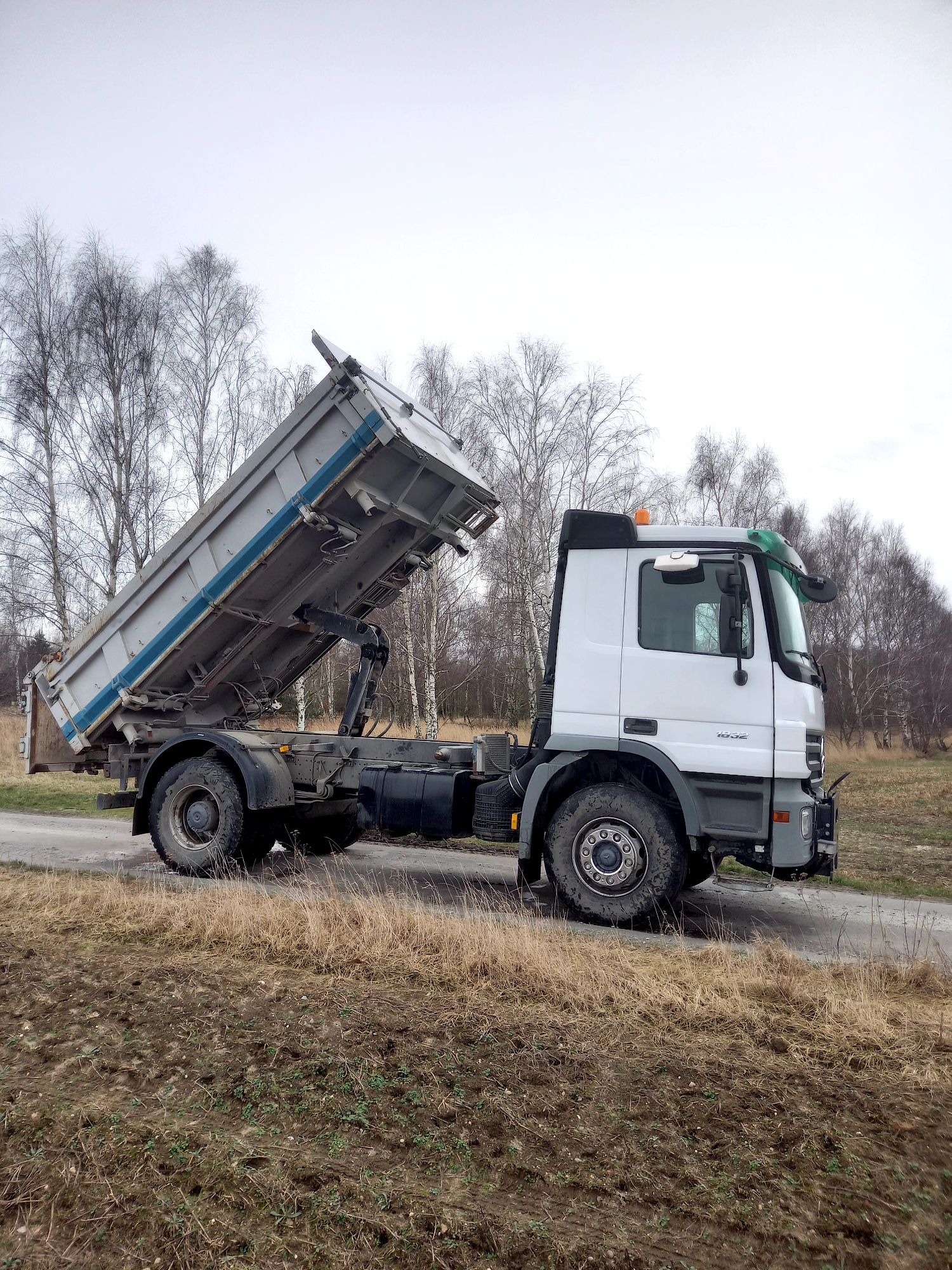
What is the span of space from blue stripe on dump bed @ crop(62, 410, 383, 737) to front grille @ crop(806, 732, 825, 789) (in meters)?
3.95

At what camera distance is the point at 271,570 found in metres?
7.48

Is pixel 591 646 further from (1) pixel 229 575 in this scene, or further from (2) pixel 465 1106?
(2) pixel 465 1106

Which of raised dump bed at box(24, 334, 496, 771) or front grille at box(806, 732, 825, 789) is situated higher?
raised dump bed at box(24, 334, 496, 771)

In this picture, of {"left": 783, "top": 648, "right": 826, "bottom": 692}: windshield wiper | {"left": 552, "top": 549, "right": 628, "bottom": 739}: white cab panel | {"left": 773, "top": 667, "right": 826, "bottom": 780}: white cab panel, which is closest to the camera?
{"left": 773, "top": 667, "right": 826, "bottom": 780}: white cab panel

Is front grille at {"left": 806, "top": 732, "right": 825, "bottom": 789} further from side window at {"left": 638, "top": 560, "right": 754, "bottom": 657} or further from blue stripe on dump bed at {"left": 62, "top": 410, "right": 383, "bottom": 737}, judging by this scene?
blue stripe on dump bed at {"left": 62, "top": 410, "right": 383, "bottom": 737}

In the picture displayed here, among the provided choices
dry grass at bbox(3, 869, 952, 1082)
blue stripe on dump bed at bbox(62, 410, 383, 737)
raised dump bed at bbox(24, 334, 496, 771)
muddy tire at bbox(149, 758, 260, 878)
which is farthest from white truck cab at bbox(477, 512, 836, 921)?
muddy tire at bbox(149, 758, 260, 878)

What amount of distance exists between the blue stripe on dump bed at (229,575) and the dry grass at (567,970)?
2169 millimetres

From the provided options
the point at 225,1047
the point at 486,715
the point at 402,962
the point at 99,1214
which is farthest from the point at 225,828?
the point at 486,715

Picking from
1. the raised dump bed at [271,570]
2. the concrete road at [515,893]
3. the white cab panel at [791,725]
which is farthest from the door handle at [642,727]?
the raised dump bed at [271,570]

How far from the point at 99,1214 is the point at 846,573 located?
42994 millimetres

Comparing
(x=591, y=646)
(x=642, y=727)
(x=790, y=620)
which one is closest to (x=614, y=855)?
(x=642, y=727)

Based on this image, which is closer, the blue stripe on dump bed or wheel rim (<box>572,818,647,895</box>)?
wheel rim (<box>572,818,647,895</box>)

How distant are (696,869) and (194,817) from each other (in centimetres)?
444

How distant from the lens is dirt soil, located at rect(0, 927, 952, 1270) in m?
2.31
